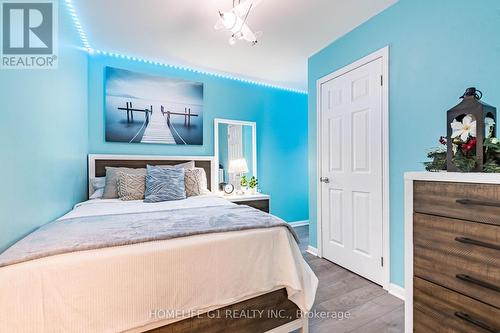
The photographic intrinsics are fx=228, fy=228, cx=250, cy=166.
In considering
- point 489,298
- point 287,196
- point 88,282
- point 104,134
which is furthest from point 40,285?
point 287,196

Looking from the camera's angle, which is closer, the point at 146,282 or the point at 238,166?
the point at 146,282

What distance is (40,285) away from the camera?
0.92m

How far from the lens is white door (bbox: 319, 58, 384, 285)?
7.09 feet

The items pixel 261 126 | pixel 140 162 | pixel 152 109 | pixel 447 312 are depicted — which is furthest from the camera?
pixel 261 126

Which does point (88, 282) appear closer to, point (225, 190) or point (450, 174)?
point (450, 174)

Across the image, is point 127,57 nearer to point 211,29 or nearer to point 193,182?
point 211,29

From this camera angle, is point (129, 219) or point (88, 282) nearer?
point (88, 282)

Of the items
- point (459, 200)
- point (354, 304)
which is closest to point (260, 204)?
point (354, 304)

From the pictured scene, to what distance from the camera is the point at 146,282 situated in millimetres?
1067

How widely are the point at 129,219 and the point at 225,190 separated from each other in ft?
6.06

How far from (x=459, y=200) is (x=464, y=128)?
37cm

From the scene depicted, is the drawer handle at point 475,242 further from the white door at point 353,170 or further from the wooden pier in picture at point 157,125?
the wooden pier in picture at point 157,125

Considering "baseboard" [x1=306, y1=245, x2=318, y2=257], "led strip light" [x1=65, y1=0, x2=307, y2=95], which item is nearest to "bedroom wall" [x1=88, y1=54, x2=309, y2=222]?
"led strip light" [x1=65, y1=0, x2=307, y2=95]

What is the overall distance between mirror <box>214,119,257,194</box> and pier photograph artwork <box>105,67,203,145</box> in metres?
0.33
